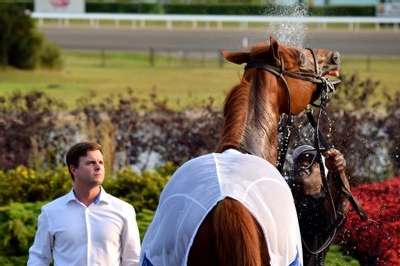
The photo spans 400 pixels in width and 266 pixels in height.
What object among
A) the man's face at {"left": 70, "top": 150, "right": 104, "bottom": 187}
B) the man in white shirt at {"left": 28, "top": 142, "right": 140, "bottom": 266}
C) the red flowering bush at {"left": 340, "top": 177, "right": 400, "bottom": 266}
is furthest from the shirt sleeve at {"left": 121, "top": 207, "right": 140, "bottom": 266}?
the red flowering bush at {"left": 340, "top": 177, "right": 400, "bottom": 266}

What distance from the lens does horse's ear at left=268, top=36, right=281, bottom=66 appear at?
539cm

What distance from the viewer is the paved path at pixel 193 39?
36062 mm

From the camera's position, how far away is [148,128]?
44.2 ft

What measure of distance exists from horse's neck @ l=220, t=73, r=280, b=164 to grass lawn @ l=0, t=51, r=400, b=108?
15621 millimetres

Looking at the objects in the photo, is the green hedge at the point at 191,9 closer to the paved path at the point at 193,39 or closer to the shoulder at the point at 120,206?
the paved path at the point at 193,39

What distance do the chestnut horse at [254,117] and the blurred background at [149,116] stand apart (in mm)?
617

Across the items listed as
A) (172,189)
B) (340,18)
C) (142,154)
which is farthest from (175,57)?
(172,189)

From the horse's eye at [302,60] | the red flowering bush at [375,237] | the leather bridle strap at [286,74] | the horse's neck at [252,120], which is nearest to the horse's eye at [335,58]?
the leather bridle strap at [286,74]

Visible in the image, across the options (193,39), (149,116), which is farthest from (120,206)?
(193,39)

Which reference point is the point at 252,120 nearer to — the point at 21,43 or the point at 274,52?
the point at 274,52

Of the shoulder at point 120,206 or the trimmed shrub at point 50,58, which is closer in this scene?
the shoulder at point 120,206

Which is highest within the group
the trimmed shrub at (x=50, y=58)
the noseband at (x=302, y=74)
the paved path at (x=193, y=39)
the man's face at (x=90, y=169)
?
the noseband at (x=302, y=74)

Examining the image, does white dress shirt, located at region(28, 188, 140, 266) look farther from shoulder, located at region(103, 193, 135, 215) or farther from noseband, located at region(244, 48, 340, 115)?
noseband, located at region(244, 48, 340, 115)

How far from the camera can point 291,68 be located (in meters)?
5.55
